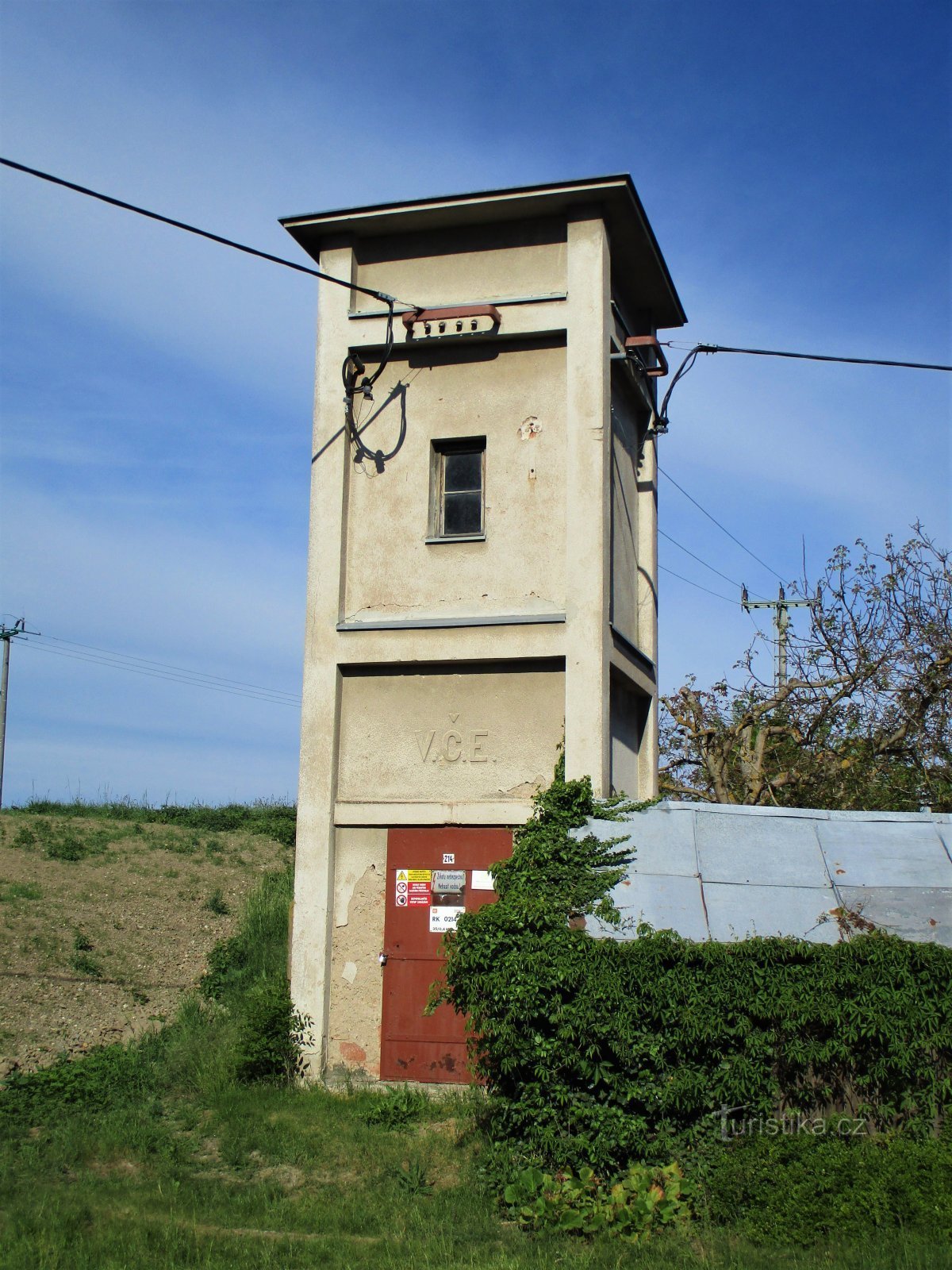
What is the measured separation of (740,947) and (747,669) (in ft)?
36.3

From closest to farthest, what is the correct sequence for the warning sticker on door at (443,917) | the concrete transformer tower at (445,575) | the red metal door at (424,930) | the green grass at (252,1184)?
1. the green grass at (252,1184)
2. the red metal door at (424,930)
3. the warning sticker on door at (443,917)
4. the concrete transformer tower at (445,575)

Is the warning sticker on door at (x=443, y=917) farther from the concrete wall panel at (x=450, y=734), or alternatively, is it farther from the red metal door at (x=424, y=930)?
the concrete wall panel at (x=450, y=734)

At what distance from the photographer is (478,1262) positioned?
695 cm

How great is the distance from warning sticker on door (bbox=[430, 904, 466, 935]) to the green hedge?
108 inches

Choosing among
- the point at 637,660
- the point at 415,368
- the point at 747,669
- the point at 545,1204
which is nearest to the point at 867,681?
the point at 747,669

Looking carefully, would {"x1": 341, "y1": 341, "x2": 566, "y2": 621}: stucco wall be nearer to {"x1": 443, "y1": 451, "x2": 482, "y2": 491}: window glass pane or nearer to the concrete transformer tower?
the concrete transformer tower

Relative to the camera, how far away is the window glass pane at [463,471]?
12.5 m

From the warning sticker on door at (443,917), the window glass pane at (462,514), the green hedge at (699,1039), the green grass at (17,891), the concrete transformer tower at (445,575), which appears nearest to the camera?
the green hedge at (699,1039)

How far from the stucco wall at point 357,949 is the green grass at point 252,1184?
1.62ft

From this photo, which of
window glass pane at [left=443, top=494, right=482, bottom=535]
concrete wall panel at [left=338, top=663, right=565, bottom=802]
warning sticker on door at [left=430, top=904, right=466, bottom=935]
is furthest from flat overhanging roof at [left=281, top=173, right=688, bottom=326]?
warning sticker on door at [left=430, top=904, right=466, bottom=935]

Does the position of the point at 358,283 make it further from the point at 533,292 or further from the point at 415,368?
the point at 533,292

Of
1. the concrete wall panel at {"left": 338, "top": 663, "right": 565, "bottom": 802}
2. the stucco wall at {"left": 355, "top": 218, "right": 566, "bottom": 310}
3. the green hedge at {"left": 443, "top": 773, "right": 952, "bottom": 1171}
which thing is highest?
the stucco wall at {"left": 355, "top": 218, "right": 566, "bottom": 310}

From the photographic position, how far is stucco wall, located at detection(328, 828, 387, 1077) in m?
11.4

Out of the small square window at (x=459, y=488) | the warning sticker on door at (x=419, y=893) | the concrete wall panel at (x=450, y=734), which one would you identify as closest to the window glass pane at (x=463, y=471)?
the small square window at (x=459, y=488)
